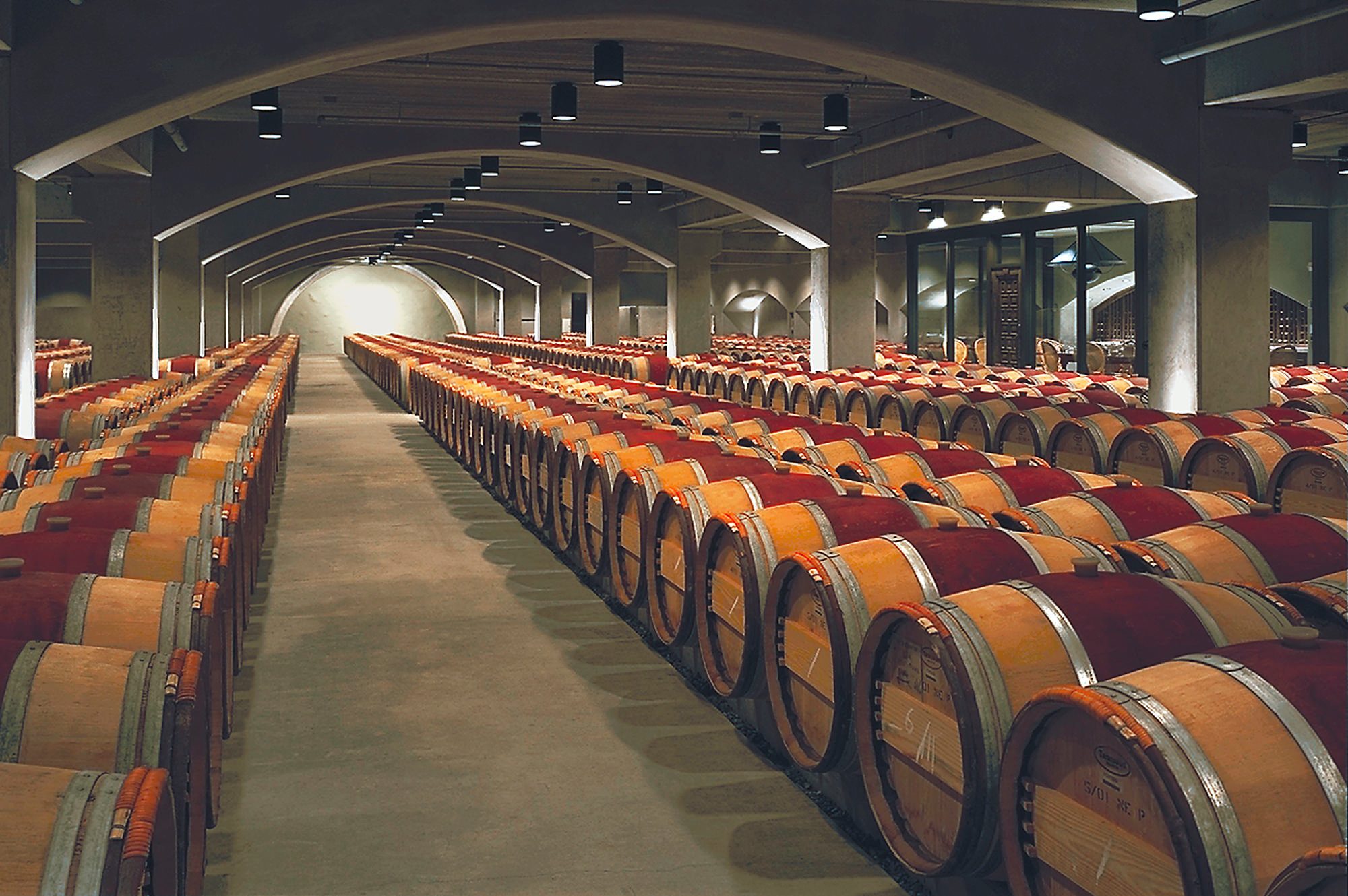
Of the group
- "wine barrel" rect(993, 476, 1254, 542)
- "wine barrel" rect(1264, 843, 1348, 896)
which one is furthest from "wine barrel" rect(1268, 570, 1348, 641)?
"wine barrel" rect(1264, 843, 1348, 896)

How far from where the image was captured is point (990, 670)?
297cm

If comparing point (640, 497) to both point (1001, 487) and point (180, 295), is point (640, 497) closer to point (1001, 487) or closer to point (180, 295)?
point (1001, 487)

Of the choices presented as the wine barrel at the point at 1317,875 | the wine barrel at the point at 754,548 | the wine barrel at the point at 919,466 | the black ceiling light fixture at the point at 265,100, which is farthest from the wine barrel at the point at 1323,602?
the black ceiling light fixture at the point at 265,100

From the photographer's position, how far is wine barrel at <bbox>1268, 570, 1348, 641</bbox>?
10.9 feet

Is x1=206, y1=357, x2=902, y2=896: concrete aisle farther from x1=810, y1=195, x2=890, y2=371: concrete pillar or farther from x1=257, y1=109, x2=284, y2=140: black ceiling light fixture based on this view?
x1=810, y1=195, x2=890, y2=371: concrete pillar

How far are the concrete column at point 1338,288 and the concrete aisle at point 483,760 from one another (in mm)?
16704

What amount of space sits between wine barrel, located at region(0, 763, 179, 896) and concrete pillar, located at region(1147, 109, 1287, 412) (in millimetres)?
10250

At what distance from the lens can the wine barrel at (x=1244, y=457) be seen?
6.94 metres

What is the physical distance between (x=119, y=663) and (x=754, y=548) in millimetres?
2107

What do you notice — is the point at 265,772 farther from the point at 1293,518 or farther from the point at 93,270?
the point at 93,270

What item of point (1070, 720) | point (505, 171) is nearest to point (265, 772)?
point (1070, 720)

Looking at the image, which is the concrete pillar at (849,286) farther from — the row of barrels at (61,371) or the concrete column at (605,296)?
the concrete column at (605,296)

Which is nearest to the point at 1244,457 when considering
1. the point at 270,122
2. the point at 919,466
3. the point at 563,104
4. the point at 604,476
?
the point at 919,466

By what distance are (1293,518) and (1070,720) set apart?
220 centimetres
